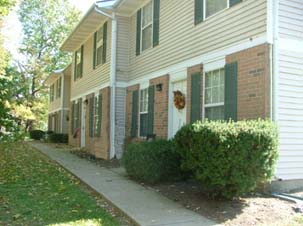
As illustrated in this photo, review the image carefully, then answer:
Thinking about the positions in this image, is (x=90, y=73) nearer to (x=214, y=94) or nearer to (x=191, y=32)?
(x=191, y=32)

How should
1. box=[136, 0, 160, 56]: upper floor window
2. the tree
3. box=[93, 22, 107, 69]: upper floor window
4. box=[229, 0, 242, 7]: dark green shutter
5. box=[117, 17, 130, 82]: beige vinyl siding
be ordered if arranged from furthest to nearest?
the tree, box=[93, 22, 107, 69]: upper floor window, box=[117, 17, 130, 82]: beige vinyl siding, box=[136, 0, 160, 56]: upper floor window, box=[229, 0, 242, 7]: dark green shutter

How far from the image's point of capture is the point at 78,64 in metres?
20.5

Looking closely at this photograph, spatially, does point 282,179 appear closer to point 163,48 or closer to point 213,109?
point 213,109

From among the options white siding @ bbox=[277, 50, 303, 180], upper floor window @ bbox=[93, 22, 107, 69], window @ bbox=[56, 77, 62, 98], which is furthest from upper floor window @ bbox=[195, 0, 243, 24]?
window @ bbox=[56, 77, 62, 98]

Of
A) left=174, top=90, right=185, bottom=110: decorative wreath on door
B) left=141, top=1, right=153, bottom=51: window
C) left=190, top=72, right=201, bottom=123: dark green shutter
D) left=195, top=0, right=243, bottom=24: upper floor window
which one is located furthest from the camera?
left=141, top=1, right=153, bottom=51: window

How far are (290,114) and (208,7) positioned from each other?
336cm

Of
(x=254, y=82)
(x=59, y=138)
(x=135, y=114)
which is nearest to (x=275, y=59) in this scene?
(x=254, y=82)

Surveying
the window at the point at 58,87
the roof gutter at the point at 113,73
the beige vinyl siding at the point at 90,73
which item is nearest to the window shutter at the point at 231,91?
the roof gutter at the point at 113,73

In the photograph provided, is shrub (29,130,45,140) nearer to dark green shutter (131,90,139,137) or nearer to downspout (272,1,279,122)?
dark green shutter (131,90,139,137)

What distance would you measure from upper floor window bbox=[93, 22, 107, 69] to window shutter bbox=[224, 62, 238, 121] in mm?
7853

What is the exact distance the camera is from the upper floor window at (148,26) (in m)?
11.9

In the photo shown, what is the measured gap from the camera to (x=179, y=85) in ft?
34.7

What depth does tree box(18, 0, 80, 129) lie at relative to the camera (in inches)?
1497

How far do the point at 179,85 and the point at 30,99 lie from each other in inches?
1025
